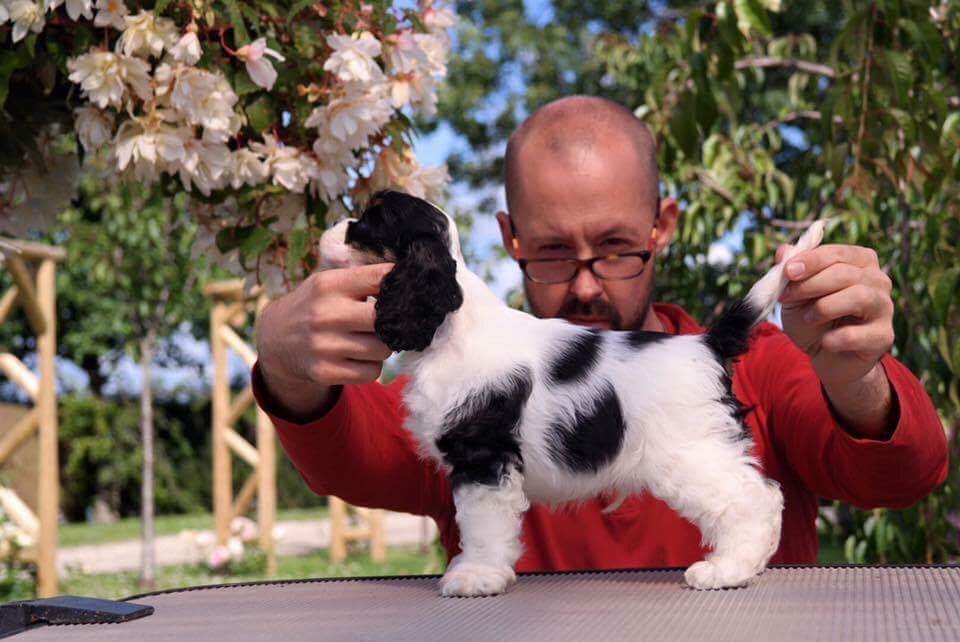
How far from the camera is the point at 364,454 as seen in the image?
289 cm

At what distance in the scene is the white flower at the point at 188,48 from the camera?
229cm

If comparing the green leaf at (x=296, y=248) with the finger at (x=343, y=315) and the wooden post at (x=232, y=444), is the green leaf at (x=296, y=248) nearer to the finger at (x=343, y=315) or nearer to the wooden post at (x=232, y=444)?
the finger at (x=343, y=315)

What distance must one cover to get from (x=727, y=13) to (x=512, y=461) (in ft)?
8.25

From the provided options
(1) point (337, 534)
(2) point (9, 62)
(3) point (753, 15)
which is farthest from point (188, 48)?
(1) point (337, 534)

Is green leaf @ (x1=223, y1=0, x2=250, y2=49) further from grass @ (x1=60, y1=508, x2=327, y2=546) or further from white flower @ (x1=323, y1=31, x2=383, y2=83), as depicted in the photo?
grass @ (x1=60, y1=508, x2=327, y2=546)

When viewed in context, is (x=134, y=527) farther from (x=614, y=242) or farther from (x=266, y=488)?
(x=614, y=242)

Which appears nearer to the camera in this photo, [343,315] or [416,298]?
[416,298]

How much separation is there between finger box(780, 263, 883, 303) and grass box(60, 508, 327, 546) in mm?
17012

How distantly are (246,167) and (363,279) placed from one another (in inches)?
27.3

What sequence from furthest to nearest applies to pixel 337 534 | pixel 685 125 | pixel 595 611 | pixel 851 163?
pixel 337 534
pixel 851 163
pixel 685 125
pixel 595 611

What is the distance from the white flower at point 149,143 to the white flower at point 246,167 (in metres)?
0.14

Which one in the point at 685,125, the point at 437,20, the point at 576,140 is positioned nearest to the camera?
the point at 437,20

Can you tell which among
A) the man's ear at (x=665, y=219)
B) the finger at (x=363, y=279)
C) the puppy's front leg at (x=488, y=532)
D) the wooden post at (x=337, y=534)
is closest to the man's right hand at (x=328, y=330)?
the finger at (x=363, y=279)

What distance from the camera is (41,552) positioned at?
842 cm
